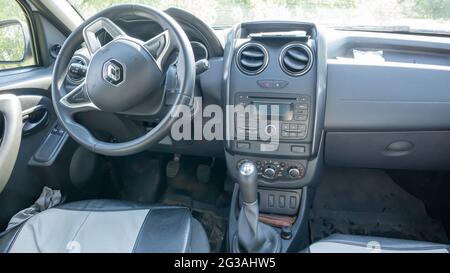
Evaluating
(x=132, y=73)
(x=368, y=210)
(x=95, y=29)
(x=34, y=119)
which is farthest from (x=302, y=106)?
(x=34, y=119)

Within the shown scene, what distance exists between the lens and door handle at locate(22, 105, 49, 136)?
1.69m

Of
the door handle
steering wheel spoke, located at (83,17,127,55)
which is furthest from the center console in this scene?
Result: the door handle

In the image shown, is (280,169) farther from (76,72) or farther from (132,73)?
(76,72)

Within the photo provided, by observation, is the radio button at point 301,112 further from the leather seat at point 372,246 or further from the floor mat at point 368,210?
the floor mat at point 368,210

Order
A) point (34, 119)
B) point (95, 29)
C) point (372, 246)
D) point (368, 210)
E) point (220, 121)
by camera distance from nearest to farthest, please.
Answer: point (372, 246)
point (95, 29)
point (220, 121)
point (34, 119)
point (368, 210)

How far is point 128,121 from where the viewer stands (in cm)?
152

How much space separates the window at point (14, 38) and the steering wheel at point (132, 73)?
662 millimetres

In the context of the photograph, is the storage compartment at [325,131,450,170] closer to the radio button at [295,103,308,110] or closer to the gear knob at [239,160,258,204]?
the radio button at [295,103,308,110]

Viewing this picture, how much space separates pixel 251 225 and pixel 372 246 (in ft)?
1.34

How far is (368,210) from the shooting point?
2082mm

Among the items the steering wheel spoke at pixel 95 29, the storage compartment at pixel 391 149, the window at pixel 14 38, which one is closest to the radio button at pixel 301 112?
the storage compartment at pixel 391 149
